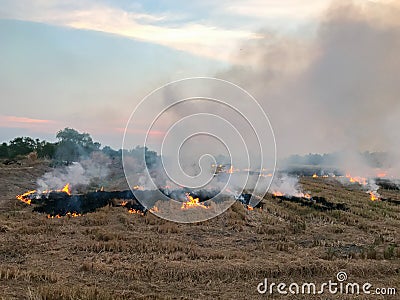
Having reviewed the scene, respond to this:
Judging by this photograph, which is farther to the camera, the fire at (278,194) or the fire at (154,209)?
the fire at (278,194)

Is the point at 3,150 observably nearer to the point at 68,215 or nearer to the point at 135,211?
the point at 68,215

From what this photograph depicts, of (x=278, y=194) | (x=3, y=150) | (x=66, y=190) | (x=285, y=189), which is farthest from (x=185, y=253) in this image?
(x=3, y=150)

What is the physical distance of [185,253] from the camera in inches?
571

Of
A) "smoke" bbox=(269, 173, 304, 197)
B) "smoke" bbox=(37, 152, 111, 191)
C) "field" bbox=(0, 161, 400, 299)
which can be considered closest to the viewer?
"field" bbox=(0, 161, 400, 299)

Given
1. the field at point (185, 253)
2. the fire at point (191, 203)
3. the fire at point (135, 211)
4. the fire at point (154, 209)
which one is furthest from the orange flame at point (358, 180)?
the fire at point (135, 211)

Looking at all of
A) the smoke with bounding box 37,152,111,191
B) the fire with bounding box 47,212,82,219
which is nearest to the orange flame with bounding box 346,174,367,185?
the smoke with bounding box 37,152,111,191

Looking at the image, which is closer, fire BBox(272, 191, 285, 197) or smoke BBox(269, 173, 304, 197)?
fire BBox(272, 191, 285, 197)

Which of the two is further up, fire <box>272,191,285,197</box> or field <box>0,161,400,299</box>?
fire <box>272,191,285,197</box>

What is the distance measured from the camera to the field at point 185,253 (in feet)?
34.7

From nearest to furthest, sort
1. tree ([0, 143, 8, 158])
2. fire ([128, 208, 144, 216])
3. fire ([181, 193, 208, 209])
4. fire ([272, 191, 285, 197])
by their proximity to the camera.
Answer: fire ([128, 208, 144, 216]) → fire ([181, 193, 208, 209]) → fire ([272, 191, 285, 197]) → tree ([0, 143, 8, 158])

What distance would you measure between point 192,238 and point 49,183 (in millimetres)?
22279

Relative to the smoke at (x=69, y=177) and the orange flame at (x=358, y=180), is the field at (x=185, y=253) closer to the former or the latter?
the smoke at (x=69, y=177)

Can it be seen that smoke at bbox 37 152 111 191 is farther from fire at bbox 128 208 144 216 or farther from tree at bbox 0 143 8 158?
tree at bbox 0 143 8 158

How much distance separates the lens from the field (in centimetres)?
1057
